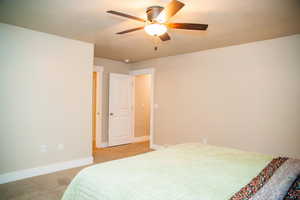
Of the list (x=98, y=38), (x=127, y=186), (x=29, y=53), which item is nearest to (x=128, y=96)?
(x=98, y=38)

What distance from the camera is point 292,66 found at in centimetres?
334

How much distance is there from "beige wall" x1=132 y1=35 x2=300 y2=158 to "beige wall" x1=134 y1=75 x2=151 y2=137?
3.94 feet

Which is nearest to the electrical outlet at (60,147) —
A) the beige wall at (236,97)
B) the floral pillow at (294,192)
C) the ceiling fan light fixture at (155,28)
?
the beige wall at (236,97)

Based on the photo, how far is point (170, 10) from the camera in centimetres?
204

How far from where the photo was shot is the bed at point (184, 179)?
1.27 metres

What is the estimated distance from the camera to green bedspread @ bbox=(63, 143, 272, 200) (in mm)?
1306

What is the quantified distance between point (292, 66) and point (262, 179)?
8.87ft

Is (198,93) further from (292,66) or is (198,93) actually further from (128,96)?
(128,96)

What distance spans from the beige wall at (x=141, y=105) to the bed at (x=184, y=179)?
423 cm

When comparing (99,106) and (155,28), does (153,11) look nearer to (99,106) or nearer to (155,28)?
(155,28)

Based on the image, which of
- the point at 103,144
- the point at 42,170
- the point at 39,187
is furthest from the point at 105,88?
the point at 39,187

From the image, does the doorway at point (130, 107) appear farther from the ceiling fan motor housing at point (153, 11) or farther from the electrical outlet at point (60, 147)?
the ceiling fan motor housing at point (153, 11)

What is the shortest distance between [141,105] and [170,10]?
15.2ft

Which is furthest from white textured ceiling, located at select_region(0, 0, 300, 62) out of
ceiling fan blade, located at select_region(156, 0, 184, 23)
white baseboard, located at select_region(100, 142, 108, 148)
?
white baseboard, located at select_region(100, 142, 108, 148)
